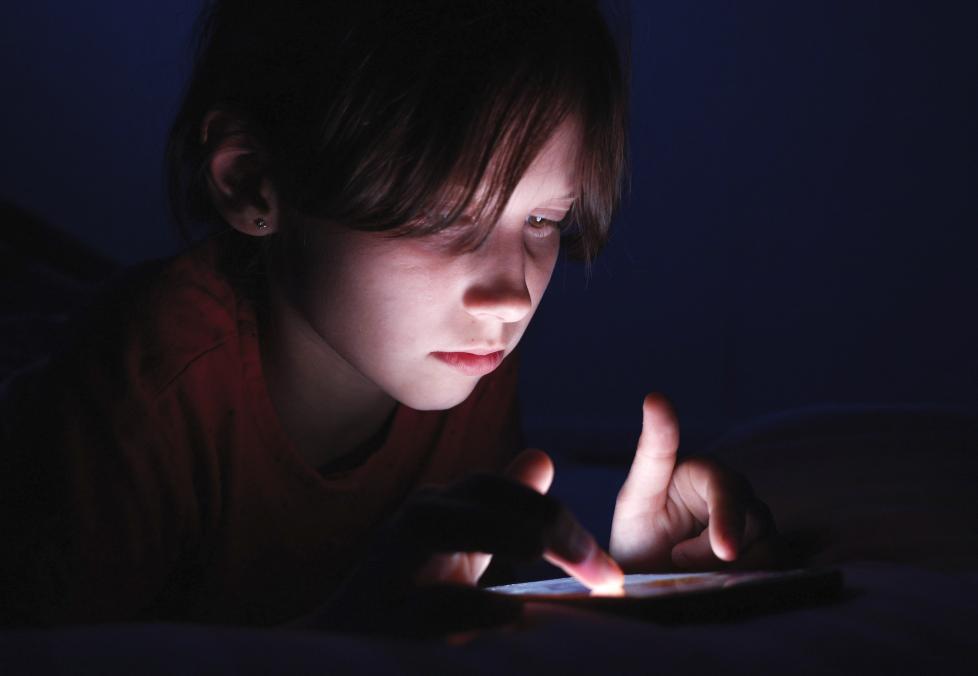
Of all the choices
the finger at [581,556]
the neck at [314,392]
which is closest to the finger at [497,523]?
the finger at [581,556]

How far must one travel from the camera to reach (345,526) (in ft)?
2.67

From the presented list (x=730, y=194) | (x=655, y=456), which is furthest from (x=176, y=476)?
(x=730, y=194)

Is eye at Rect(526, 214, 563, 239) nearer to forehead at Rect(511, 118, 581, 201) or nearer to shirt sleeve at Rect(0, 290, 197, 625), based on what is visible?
forehead at Rect(511, 118, 581, 201)

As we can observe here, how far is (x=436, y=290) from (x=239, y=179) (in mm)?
204

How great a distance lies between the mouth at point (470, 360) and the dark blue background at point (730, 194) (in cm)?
83

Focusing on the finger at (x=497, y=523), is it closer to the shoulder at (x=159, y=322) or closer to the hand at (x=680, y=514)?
the hand at (x=680, y=514)

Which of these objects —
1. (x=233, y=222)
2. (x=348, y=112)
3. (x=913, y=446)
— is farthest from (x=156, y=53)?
(x=913, y=446)

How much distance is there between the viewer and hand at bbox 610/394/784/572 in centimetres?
59

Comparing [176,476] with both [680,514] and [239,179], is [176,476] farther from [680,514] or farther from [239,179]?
[680,514]

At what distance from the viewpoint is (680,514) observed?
67 cm

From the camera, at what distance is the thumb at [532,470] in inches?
18.8

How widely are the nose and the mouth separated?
57 millimetres

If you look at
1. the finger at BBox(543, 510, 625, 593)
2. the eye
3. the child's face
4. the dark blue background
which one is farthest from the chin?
the dark blue background

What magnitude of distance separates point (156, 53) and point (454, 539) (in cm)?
140
